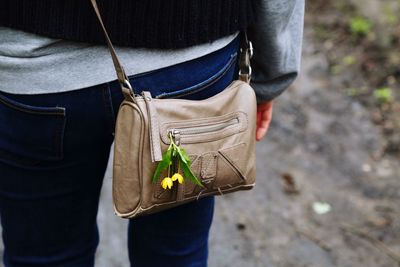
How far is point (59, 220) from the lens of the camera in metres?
1.34

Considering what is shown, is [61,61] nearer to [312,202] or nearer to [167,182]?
[167,182]

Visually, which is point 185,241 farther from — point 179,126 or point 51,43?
point 51,43

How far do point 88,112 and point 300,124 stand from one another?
2450 mm

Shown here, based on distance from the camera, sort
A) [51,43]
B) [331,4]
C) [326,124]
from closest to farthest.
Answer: [51,43] → [326,124] → [331,4]

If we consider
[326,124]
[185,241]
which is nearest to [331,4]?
[326,124]

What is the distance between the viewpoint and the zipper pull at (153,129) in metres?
1.12

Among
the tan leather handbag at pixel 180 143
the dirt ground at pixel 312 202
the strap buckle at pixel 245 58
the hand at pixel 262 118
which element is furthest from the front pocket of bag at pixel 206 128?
the dirt ground at pixel 312 202

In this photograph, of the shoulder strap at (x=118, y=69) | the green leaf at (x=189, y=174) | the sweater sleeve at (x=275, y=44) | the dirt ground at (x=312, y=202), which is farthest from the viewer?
the dirt ground at (x=312, y=202)

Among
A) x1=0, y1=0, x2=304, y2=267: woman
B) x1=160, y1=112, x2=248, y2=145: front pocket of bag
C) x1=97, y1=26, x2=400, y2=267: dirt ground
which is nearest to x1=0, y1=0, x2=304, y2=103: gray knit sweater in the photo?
x1=0, y1=0, x2=304, y2=267: woman

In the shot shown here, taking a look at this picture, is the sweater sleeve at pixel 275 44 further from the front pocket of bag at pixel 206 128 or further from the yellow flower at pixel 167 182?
the yellow flower at pixel 167 182

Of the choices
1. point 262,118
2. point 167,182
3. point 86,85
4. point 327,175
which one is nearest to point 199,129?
point 167,182

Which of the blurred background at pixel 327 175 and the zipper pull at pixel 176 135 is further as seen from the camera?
the blurred background at pixel 327 175

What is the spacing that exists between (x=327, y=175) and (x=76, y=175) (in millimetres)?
1966

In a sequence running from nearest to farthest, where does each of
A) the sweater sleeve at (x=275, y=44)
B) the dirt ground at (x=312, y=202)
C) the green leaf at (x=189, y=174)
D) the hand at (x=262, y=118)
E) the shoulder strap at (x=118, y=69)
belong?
the shoulder strap at (x=118, y=69), the green leaf at (x=189, y=174), the sweater sleeve at (x=275, y=44), the hand at (x=262, y=118), the dirt ground at (x=312, y=202)
